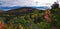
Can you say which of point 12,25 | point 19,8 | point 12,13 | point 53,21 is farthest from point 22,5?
point 53,21

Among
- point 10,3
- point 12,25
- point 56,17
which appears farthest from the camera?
point 10,3

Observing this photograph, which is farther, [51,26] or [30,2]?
[30,2]

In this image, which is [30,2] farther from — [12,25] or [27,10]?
[12,25]

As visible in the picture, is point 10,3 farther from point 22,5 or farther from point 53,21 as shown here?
point 53,21

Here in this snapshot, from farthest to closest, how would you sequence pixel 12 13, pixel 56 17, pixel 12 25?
pixel 12 13, pixel 12 25, pixel 56 17

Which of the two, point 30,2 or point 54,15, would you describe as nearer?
point 54,15

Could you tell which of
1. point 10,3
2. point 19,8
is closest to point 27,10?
point 19,8

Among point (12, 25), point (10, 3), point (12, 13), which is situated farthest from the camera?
point (10, 3)

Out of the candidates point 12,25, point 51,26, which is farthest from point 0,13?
point 51,26

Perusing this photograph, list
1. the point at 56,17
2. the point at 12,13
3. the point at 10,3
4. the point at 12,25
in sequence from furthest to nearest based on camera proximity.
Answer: the point at 10,3
the point at 12,13
the point at 12,25
the point at 56,17
